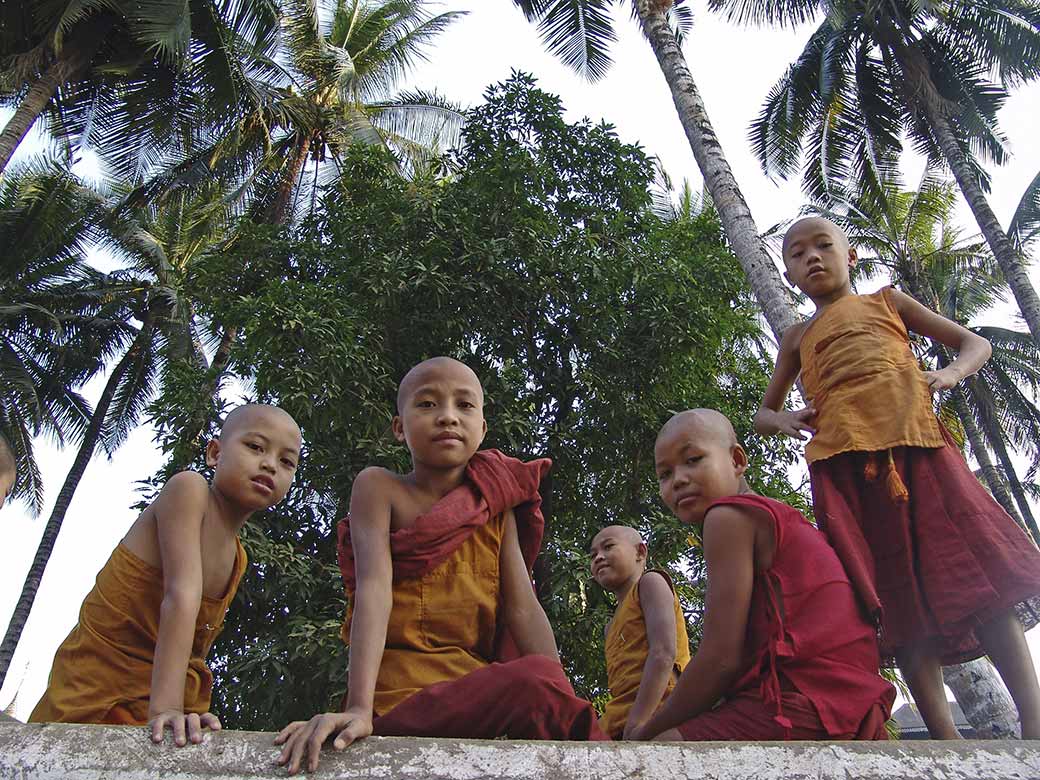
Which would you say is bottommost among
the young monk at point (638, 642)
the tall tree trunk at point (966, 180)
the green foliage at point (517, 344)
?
the young monk at point (638, 642)

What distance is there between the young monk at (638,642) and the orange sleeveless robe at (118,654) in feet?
4.66

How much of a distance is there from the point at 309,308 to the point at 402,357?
3.75 ft

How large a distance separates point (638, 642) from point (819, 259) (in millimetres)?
1718

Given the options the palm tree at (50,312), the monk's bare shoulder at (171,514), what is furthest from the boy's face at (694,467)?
the palm tree at (50,312)

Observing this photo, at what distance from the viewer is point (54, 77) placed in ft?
40.4

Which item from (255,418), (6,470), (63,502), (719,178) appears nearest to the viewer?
(255,418)

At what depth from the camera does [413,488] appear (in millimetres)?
2752

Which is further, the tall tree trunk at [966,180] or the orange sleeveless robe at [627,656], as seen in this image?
the tall tree trunk at [966,180]

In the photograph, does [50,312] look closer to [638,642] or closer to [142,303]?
[142,303]

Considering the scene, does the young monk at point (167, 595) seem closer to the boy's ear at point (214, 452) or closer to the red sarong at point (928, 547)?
the boy's ear at point (214, 452)

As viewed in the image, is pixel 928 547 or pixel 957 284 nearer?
pixel 928 547

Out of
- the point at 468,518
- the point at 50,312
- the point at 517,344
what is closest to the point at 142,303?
the point at 50,312

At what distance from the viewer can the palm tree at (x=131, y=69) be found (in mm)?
11875

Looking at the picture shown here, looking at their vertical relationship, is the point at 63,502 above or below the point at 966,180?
below
